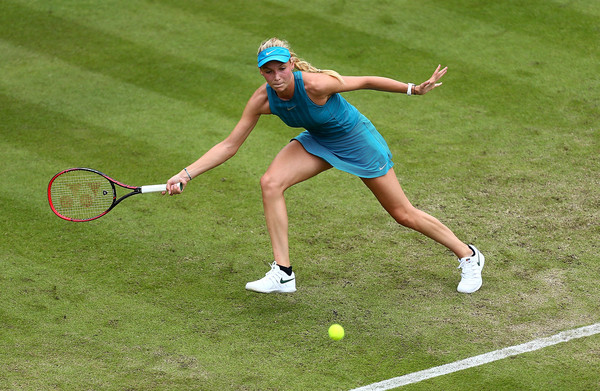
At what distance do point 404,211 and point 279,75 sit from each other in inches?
59.6

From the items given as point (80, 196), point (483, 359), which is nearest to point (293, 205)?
point (80, 196)

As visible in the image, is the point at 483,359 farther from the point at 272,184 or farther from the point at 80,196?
the point at 80,196

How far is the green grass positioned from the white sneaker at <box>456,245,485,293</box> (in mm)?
107

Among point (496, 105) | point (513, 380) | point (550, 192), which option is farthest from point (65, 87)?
point (513, 380)

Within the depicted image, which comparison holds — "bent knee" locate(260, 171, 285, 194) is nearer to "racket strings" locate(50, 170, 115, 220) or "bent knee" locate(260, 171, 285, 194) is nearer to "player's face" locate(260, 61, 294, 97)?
"player's face" locate(260, 61, 294, 97)

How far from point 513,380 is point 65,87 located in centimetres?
753

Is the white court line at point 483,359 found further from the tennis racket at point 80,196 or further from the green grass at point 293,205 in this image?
the tennis racket at point 80,196

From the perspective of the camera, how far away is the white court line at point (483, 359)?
5.25 m

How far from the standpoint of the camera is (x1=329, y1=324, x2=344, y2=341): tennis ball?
5.74 meters

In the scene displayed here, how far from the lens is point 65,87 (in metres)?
10.5

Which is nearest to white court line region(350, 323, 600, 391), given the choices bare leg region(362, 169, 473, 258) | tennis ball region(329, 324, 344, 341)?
tennis ball region(329, 324, 344, 341)

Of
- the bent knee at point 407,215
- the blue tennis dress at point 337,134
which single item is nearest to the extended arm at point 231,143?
the blue tennis dress at point 337,134

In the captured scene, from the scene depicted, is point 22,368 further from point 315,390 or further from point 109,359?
point 315,390

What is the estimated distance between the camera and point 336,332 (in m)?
5.75
